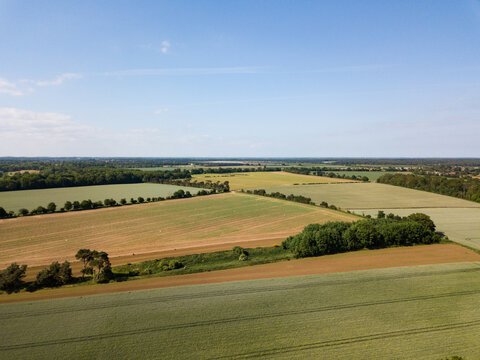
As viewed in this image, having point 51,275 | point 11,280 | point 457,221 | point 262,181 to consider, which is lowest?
point 11,280

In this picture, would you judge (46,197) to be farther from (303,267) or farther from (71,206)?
(303,267)

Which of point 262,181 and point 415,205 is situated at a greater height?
point 262,181

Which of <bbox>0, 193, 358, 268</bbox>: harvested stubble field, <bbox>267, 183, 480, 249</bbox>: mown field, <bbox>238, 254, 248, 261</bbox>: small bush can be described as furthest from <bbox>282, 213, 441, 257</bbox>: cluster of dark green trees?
<bbox>267, 183, 480, 249</bbox>: mown field

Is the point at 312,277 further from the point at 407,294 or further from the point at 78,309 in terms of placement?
the point at 78,309

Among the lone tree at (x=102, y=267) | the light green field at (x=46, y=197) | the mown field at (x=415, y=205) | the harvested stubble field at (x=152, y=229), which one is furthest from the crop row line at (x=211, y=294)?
the light green field at (x=46, y=197)

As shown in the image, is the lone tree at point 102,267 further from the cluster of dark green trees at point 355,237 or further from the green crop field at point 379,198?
the green crop field at point 379,198

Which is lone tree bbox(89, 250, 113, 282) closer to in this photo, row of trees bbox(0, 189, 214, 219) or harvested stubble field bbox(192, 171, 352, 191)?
row of trees bbox(0, 189, 214, 219)

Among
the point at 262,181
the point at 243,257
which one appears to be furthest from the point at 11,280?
the point at 262,181
